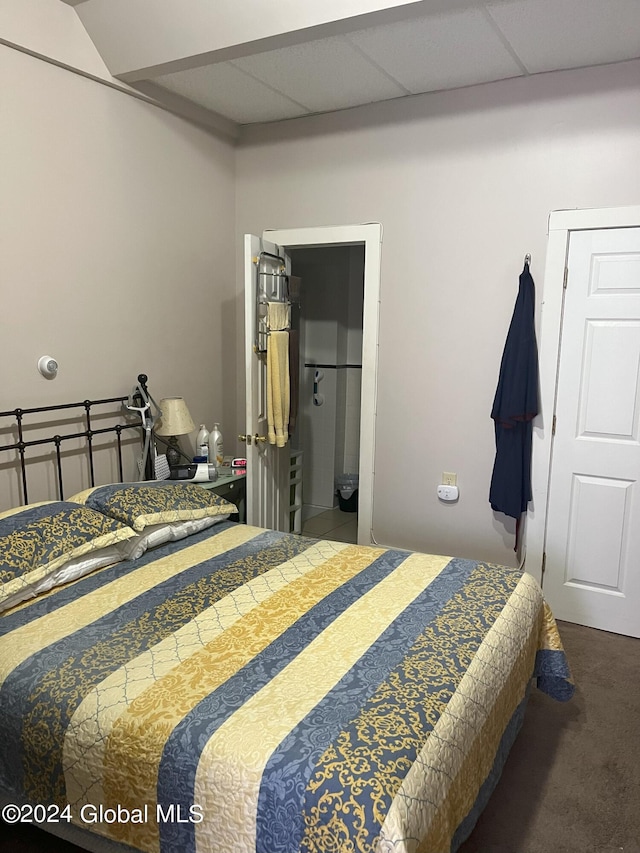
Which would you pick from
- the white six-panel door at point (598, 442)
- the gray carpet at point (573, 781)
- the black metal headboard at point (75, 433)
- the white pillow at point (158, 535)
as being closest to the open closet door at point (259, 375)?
the black metal headboard at point (75, 433)

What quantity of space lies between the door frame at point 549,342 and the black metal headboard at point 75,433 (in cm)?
199

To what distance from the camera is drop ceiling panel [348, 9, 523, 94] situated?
2.56 metres

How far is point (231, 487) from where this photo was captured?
3.53 metres

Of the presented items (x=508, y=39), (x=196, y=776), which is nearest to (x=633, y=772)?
(x=196, y=776)

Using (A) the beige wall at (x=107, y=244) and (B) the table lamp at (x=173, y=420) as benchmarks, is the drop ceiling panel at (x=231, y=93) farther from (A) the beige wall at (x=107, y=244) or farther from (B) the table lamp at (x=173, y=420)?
(B) the table lamp at (x=173, y=420)

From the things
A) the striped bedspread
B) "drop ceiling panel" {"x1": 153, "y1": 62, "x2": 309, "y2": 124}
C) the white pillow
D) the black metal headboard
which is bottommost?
the striped bedspread

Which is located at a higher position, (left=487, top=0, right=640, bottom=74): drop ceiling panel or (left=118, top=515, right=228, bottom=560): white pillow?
(left=487, top=0, right=640, bottom=74): drop ceiling panel

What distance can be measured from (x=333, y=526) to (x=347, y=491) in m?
0.46

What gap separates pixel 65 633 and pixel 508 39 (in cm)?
285

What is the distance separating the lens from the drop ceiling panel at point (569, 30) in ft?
7.88

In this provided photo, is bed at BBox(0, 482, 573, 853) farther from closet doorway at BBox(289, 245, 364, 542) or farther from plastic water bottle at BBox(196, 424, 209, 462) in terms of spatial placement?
closet doorway at BBox(289, 245, 364, 542)

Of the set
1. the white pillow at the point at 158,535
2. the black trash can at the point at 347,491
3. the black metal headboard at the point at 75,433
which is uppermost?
the black metal headboard at the point at 75,433

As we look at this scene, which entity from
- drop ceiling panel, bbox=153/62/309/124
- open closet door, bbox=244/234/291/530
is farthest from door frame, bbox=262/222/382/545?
drop ceiling panel, bbox=153/62/309/124

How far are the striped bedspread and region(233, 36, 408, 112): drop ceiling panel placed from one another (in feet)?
7.36
